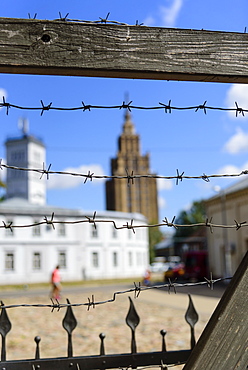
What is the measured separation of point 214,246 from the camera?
31.5 m

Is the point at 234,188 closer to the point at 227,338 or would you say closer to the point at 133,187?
the point at 227,338

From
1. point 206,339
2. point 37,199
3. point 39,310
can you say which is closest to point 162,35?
point 206,339

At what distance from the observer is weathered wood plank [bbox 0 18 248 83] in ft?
5.19

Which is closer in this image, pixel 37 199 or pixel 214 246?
pixel 214 246

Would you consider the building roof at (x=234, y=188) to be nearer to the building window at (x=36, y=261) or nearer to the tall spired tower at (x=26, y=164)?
the building window at (x=36, y=261)

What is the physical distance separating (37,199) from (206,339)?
5392 centimetres

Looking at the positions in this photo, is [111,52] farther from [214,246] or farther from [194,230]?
[194,230]

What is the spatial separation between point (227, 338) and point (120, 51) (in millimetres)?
1040

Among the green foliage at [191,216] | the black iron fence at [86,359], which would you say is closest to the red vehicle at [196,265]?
the black iron fence at [86,359]

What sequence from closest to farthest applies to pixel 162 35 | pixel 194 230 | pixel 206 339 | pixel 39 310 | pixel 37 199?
pixel 206 339
pixel 162 35
pixel 39 310
pixel 37 199
pixel 194 230

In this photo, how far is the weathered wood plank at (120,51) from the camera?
1.58 meters

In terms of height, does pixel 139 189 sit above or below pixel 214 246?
above

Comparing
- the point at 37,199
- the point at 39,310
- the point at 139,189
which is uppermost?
the point at 139,189

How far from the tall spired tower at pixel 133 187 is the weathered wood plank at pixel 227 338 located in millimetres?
119152
